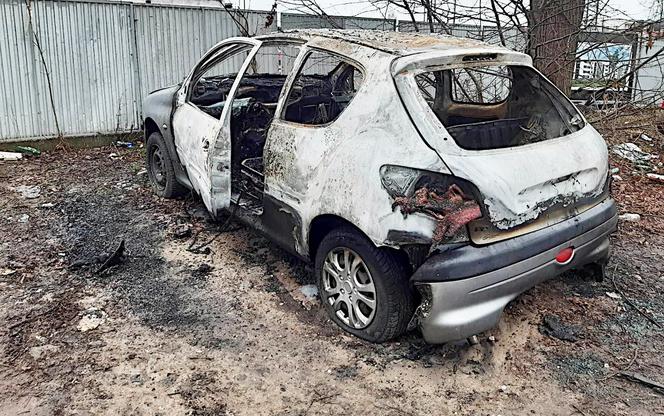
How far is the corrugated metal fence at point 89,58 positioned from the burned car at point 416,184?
495 centimetres

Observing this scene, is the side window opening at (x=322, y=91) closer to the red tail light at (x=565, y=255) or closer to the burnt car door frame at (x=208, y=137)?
the burnt car door frame at (x=208, y=137)

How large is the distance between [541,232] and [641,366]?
A: 37.8 inches

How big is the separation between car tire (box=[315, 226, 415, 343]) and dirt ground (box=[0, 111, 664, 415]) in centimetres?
13

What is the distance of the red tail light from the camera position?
10.8 ft

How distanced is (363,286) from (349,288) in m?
0.14

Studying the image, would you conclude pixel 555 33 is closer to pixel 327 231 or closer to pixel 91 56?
pixel 327 231

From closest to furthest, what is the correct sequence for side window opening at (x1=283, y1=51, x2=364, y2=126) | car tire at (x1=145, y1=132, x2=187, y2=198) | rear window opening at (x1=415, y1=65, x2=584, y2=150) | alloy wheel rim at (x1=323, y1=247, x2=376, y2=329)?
alloy wheel rim at (x1=323, y1=247, x2=376, y2=329) → rear window opening at (x1=415, y1=65, x2=584, y2=150) → side window opening at (x1=283, y1=51, x2=364, y2=126) → car tire at (x1=145, y1=132, x2=187, y2=198)

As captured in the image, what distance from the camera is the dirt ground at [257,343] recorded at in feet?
9.77

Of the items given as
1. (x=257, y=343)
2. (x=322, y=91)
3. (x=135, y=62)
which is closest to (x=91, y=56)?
(x=135, y=62)

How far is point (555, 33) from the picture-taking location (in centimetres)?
667

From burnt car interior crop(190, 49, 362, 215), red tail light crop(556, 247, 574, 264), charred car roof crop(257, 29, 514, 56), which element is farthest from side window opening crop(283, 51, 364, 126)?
red tail light crop(556, 247, 574, 264)

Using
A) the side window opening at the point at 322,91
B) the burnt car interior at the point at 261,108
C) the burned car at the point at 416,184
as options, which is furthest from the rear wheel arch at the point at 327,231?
the burnt car interior at the point at 261,108

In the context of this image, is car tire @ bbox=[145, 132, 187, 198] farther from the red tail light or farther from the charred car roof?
the red tail light

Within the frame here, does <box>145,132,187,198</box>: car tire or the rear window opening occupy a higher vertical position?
the rear window opening
